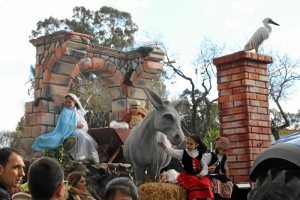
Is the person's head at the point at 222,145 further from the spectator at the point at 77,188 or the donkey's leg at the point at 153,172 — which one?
the spectator at the point at 77,188

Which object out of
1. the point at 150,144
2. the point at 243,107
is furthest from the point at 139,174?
the point at 243,107

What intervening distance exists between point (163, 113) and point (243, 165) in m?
1.21

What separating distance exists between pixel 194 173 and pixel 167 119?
0.82 meters

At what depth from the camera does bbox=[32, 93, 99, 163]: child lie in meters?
7.97

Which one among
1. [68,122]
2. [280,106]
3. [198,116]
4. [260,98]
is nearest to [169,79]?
[198,116]

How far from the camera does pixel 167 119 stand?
18.9 feet

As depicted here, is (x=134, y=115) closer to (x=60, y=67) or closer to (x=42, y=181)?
(x=60, y=67)

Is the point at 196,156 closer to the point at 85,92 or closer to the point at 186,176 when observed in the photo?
the point at 186,176

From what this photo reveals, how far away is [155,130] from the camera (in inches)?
241

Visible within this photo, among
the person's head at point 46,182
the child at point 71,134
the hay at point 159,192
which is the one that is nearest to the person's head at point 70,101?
the child at point 71,134

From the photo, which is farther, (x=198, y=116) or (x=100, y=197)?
(x=198, y=116)

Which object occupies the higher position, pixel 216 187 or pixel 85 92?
pixel 85 92

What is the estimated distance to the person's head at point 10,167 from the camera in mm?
3137

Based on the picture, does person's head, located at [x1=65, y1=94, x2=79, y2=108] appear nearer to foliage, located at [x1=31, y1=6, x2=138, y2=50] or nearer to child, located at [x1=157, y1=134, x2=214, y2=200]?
child, located at [x1=157, y1=134, x2=214, y2=200]
